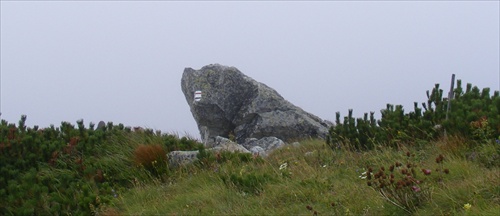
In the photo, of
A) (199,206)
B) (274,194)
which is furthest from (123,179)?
(274,194)

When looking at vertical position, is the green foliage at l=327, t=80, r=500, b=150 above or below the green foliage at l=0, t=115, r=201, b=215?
above

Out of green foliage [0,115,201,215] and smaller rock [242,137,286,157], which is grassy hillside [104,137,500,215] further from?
smaller rock [242,137,286,157]

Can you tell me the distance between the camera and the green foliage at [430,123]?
8.28 m

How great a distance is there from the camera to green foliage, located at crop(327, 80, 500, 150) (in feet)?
27.2

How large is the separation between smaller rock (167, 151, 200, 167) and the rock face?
5197mm

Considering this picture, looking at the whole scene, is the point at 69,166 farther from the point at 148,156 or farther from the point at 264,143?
the point at 264,143

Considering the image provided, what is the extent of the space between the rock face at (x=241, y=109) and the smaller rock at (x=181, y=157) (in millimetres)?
5197

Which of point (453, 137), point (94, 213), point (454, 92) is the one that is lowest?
point (94, 213)

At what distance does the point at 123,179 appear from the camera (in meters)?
9.53

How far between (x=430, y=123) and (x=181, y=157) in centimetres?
384

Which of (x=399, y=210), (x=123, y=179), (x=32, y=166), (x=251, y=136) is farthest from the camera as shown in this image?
(x=251, y=136)

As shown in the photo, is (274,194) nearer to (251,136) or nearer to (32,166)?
(32,166)

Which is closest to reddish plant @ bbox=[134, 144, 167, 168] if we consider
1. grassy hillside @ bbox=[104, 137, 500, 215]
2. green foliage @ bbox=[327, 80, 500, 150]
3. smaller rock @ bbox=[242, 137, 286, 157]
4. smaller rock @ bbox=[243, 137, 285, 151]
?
grassy hillside @ bbox=[104, 137, 500, 215]

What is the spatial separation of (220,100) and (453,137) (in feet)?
27.1
